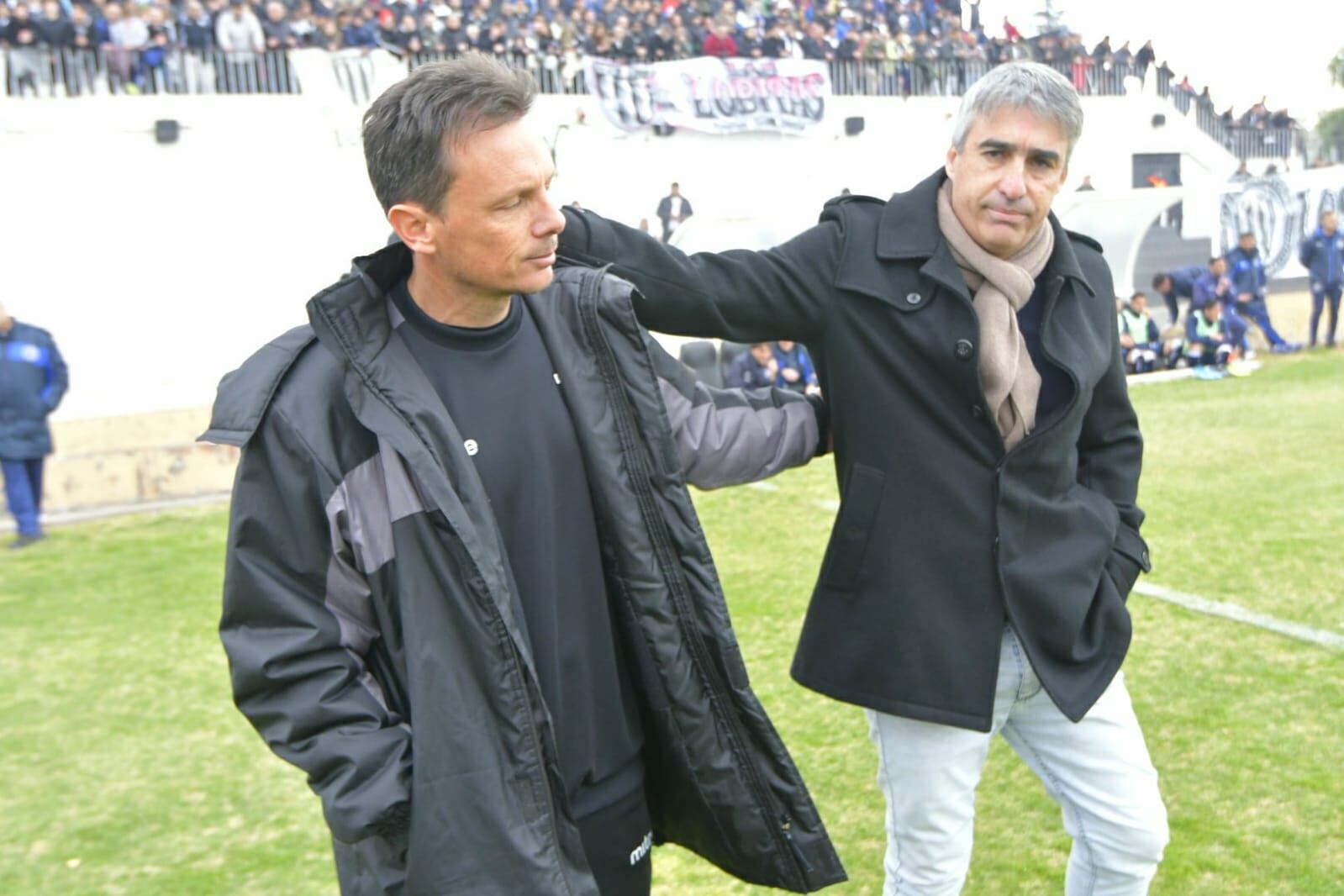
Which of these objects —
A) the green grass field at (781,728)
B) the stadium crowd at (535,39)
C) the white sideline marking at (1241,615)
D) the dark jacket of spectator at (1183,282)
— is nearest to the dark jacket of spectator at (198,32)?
the stadium crowd at (535,39)

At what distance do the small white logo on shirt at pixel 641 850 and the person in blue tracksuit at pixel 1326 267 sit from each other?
667 inches

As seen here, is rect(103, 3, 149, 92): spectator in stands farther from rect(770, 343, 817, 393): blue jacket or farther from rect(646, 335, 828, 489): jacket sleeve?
rect(646, 335, 828, 489): jacket sleeve

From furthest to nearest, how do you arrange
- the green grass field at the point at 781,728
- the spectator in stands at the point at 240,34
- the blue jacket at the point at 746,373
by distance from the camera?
the spectator in stands at the point at 240,34 < the blue jacket at the point at 746,373 < the green grass field at the point at 781,728

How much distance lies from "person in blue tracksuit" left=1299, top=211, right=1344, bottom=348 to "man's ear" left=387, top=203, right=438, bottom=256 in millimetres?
17182

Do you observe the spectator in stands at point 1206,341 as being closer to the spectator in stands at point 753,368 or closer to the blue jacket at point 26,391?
the spectator in stands at point 753,368

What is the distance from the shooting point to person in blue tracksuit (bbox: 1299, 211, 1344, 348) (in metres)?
16.6

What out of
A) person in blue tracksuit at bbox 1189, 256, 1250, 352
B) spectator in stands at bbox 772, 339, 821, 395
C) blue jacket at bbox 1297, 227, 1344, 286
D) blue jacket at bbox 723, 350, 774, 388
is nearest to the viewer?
blue jacket at bbox 723, 350, 774, 388

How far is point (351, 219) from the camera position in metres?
23.5

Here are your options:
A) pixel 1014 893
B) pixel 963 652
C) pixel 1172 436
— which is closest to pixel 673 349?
pixel 1172 436

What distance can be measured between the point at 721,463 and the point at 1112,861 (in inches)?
46.3

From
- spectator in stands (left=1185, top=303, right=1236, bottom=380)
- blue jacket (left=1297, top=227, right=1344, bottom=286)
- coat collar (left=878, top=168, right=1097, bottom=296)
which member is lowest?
spectator in stands (left=1185, top=303, right=1236, bottom=380)

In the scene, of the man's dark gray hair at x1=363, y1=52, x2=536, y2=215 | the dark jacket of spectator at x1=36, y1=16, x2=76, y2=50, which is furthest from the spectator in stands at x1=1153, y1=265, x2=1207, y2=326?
the dark jacket of spectator at x1=36, y1=16, x2=76, y2=50

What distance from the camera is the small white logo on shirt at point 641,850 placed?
2.29 m

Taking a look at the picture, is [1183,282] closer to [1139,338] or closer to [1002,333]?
[1139,338]
